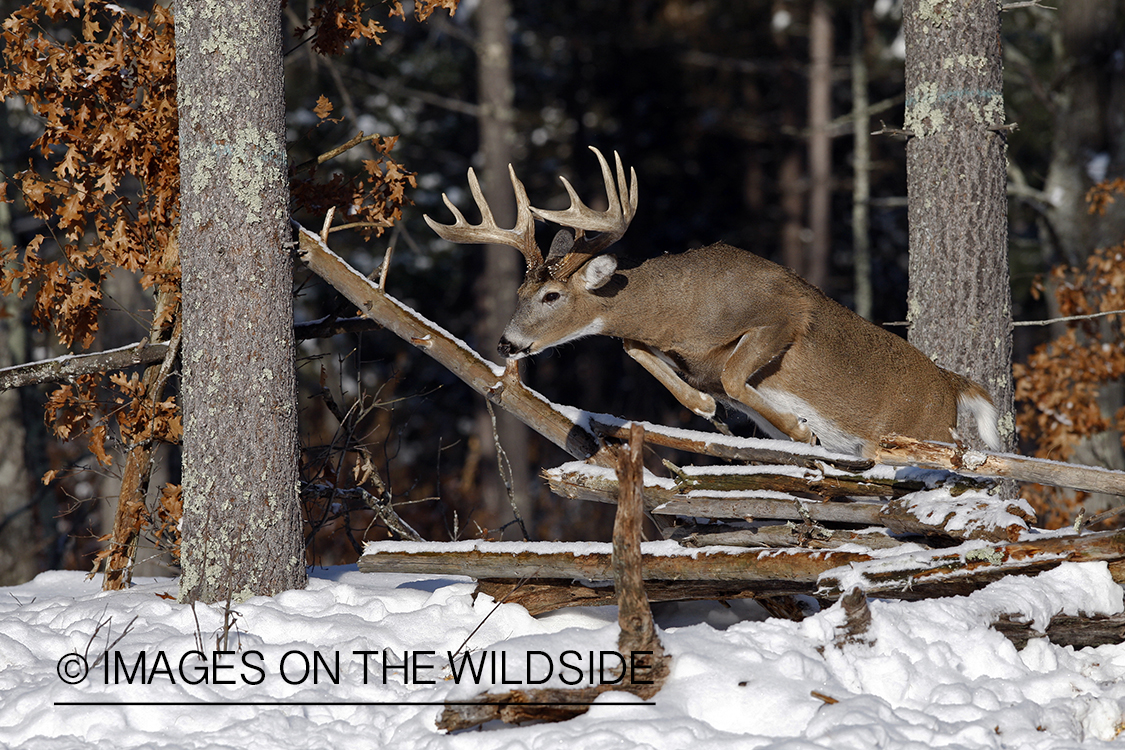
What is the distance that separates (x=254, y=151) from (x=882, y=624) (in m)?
3.84

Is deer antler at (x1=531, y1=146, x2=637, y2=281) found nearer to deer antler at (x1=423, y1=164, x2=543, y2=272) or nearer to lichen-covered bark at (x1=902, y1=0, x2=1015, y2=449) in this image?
deer antler at (x1=423, y1=164, x2=543, y2=272)

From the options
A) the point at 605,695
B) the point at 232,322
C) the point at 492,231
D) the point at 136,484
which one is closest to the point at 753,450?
the point at 605,695

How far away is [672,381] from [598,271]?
91 cm

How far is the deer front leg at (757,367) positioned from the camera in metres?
6.57

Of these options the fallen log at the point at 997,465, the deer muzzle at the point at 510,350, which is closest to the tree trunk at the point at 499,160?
the deer muzzle at the point at 510,350

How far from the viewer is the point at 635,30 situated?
80.2 feet

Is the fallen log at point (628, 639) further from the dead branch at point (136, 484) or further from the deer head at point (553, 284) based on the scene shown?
the dead branch at point (136, 484)

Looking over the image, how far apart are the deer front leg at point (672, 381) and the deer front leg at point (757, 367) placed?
1.13 feet

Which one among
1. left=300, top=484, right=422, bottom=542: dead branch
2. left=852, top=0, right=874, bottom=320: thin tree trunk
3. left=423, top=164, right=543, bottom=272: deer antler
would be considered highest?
left=852, top=0, right=874, bottom=320: thin tree trunk

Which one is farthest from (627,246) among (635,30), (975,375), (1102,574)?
(1102,574)

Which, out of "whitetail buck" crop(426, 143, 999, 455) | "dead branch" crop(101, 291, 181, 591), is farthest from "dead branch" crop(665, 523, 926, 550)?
"dead branch" crop(101, 291, 181, 591)

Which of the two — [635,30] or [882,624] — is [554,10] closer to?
[635,30]

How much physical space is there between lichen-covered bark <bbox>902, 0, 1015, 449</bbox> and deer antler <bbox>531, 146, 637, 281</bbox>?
179cm

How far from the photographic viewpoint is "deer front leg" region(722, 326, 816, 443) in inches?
259
